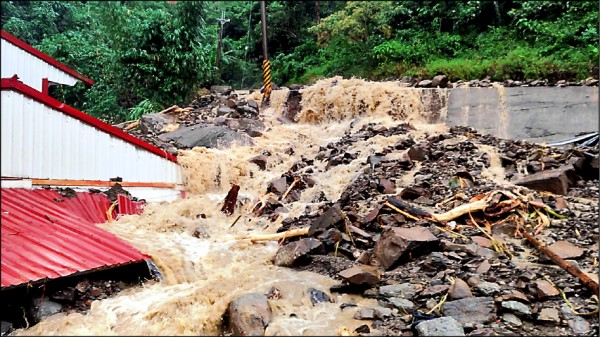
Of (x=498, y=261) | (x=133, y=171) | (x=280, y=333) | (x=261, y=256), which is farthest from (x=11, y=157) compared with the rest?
Answer: (x=498, y=261)

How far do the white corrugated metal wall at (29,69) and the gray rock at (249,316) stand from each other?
873cm

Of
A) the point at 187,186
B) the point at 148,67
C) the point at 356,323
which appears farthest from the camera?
the point at 148,67

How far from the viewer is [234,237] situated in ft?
25.8

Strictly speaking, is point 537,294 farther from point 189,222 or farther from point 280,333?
point 189,222

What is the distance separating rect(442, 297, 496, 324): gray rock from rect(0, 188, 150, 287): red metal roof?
4033mm

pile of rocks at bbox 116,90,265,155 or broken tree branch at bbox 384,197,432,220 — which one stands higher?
pile of rocks at bbox 116,90,265,155

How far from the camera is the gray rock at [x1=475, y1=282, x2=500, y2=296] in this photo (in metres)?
4.86

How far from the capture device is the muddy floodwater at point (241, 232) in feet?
14.7

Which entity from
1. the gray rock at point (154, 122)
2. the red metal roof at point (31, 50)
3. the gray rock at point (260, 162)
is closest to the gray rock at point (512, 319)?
the gray rock at point (260, 162)

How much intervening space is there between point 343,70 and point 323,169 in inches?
464

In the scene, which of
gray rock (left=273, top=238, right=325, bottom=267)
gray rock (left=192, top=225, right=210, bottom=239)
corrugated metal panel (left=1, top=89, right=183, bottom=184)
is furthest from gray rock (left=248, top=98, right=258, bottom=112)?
gray rock (left=273, top=238, right=325, bottom=267)

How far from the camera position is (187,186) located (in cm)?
1074

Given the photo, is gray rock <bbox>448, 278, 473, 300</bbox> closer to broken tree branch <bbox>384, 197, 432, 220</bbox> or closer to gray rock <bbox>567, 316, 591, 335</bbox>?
gray rock <bbox>567, 316, 591, 335</bbox>

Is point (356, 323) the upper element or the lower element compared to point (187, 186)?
lower
